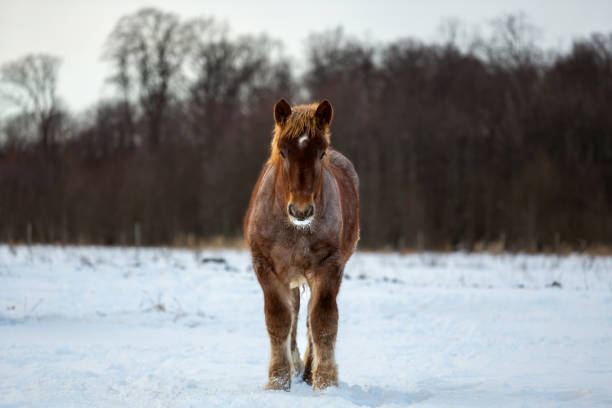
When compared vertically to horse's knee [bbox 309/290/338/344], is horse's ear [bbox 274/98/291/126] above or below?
above

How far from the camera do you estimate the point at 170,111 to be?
1334 inches

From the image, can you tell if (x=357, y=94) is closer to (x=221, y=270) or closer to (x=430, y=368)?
(x=221, y=270)

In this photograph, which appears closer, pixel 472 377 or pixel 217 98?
pixel 472 377

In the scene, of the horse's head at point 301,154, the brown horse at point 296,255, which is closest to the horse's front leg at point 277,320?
the brown horse at point 296,255

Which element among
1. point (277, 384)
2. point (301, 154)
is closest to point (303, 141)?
point (301, 154)

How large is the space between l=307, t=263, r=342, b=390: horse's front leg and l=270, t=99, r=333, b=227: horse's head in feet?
1.93

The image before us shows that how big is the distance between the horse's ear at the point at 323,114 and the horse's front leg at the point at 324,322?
1.17 m

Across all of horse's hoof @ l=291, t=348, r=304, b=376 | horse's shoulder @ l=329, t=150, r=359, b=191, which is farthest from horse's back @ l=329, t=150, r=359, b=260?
horse's hoof @ l=291, t=348, r=304, b=376

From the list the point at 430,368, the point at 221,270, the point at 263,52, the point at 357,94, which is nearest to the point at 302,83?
the point at 263,52

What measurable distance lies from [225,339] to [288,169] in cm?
397

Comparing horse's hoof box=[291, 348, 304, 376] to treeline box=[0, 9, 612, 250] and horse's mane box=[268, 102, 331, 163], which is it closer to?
horse's mane box=[268, 102, 331, 163]

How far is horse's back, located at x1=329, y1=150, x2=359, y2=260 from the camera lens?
595 cm

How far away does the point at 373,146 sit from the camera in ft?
83.6

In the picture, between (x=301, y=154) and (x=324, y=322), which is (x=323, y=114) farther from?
(x=324, y=322)
